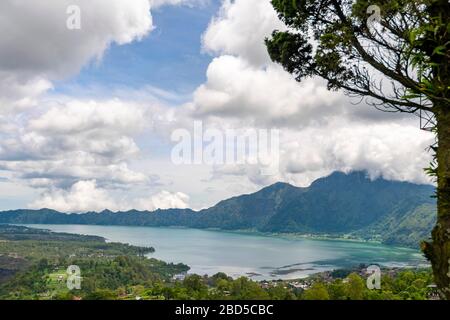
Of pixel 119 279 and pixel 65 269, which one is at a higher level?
pixel 119 279

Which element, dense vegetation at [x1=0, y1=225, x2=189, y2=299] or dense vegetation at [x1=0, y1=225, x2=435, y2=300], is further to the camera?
dense vegetation at [x1=0, y1=225, x2=189, y2=299]

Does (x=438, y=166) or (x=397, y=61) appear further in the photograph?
(x=397, y=61)

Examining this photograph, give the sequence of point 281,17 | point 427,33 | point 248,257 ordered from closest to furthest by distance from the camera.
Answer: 1. point 427,33
2. point 281,17
3. point 248,257

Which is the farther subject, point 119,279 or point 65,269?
point 65,269

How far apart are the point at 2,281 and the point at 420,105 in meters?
110

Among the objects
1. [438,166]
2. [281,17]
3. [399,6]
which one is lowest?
[438,166]

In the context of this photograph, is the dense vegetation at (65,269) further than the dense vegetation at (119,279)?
Yes
